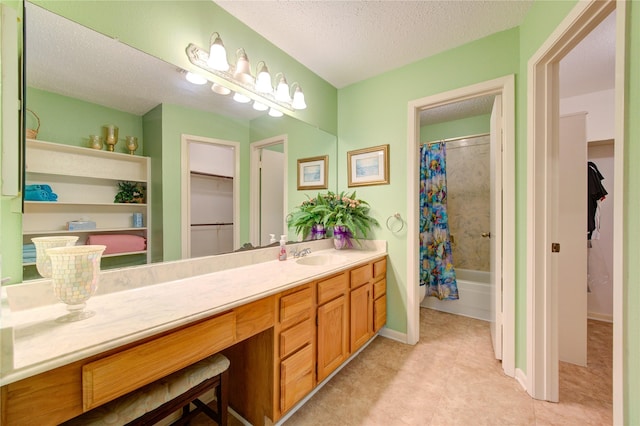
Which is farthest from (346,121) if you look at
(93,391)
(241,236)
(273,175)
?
(93,391)

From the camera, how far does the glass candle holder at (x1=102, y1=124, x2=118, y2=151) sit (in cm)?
110

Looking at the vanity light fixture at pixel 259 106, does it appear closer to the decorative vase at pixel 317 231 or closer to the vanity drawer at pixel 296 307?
the decorative vase at pixel 317 231

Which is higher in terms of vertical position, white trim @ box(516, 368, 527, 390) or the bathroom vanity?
the bathroom vanity

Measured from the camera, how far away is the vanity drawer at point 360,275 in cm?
176

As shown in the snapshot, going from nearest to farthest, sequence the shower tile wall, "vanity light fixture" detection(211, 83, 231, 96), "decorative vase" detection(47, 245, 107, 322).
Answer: "decorative vase" detection(47, 245, 107, 322)
"vanity light fixture" detection(211, 83, 231, 96)
the shower tile wall

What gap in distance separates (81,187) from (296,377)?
1336 mm

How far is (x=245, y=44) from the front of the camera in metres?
1.67

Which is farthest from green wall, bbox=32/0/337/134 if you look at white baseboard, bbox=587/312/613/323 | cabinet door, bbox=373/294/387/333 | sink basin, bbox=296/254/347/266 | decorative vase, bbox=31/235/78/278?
white baseboard, bbox=587/312/613/323

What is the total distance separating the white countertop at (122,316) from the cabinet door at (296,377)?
0.39m

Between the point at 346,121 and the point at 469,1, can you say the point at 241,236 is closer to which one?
the point at 346,121

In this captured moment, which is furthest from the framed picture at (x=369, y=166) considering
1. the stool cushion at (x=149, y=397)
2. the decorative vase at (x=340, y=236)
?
the stool cushion at (x=149, y=397)

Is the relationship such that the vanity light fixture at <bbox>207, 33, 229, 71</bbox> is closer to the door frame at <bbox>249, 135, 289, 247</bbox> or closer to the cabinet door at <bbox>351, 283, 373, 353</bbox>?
the door frame at <bbox>249, 135, 289, 247</bbox>

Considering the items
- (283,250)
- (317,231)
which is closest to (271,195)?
(283,250)

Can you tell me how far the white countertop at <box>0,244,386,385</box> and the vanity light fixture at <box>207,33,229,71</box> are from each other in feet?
3.97
